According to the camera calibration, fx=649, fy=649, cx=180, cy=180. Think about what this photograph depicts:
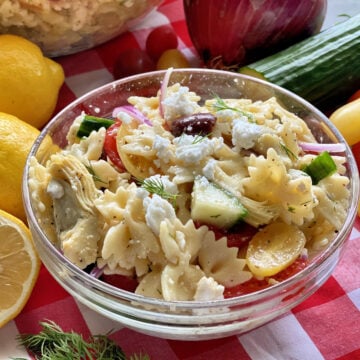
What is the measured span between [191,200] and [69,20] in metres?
0.91

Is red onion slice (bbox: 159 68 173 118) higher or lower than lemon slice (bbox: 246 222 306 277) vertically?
higher

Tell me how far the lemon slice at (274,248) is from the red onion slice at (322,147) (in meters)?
0.26

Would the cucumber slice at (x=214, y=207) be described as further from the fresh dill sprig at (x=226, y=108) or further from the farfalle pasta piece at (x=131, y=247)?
the fresh dill sprig at (x=226, y=108)

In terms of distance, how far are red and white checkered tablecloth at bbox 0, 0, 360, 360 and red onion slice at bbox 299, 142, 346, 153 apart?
0.27 m

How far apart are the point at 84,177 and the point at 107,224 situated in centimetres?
11

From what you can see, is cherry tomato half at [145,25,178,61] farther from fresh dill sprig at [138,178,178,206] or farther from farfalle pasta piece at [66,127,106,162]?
fresh dill sprig at [138,178,178,206]

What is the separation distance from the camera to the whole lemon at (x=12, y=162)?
152cm

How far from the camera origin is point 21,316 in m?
1.43

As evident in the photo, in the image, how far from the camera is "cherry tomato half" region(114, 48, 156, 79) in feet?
6.57

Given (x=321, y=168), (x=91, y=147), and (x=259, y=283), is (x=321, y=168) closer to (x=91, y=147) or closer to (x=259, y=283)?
(x=259, y=283)

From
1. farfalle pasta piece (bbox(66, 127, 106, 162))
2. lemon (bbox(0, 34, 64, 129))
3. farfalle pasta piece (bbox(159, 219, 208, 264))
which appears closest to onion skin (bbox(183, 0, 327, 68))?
lemon (bbox(0, 34, 64, 129))

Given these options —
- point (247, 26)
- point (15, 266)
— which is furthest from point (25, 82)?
point (247, 26)

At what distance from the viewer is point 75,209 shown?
1.27m

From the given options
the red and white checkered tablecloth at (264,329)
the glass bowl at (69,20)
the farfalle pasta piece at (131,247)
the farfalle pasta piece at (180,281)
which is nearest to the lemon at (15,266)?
the red and white checkered tablecloth at (264,329)
